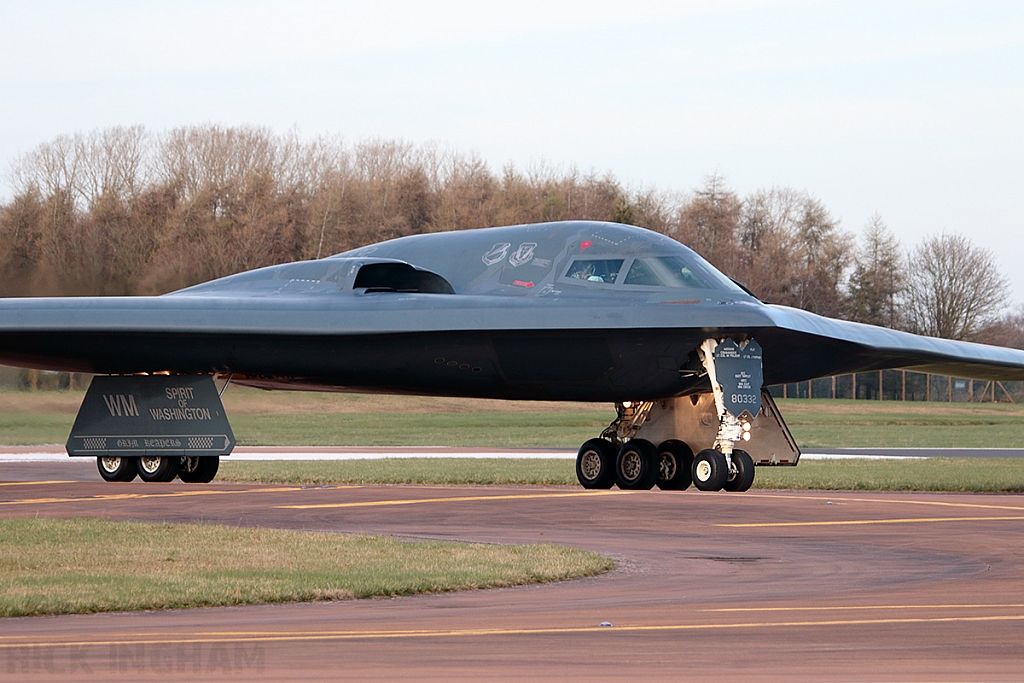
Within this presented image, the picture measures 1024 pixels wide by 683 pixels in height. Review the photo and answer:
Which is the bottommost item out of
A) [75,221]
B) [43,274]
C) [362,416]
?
[362,416]

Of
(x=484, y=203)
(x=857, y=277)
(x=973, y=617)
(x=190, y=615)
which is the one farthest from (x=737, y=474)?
(x=857, y=277)

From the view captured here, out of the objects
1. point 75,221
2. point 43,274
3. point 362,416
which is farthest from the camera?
point 362,416

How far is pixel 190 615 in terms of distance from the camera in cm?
887

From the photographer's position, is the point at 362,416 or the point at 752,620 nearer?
the point at 752,620

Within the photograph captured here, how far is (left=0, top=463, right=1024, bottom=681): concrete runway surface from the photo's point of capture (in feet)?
21.8

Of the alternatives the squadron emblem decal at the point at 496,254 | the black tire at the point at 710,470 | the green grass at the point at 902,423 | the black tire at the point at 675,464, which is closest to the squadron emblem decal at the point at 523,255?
the squadron emblem decal at the point at 496,254

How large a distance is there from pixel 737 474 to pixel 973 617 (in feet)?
22.7

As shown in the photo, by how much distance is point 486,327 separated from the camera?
16188mm

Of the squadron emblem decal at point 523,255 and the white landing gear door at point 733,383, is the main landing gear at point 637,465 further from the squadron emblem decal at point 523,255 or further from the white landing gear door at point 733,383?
the squadron emblem decal at point 523,255

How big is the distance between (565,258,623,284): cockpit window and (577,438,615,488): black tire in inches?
105

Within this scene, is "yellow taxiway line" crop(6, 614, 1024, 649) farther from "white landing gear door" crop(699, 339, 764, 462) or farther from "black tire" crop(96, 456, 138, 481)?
"black tire" crop(96, 456, 138, 481)

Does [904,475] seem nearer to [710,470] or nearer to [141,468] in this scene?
[710,470]

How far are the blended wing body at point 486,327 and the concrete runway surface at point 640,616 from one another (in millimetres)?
1942

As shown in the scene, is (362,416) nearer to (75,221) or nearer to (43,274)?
(75,221)
